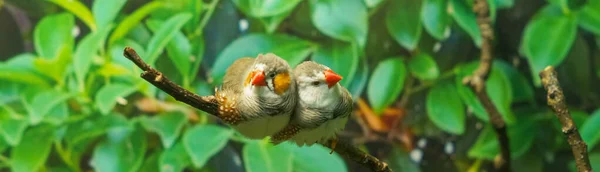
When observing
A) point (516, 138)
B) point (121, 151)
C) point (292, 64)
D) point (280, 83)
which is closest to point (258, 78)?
point (280, 83)

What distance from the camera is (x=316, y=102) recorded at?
1.39ft

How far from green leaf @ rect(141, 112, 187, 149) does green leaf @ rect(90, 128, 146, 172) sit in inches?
1.0

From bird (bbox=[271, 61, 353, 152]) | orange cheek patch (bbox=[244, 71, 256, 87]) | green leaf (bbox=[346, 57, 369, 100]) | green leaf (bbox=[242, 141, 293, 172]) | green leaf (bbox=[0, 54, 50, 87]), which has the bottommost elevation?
green leaf (bbox=[242, 141, 293, 172])

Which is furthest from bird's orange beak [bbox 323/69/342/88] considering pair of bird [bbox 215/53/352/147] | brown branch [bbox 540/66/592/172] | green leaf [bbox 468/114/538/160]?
green leaf [bbox 468/114/538/160]

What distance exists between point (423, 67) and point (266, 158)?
0.32 metres

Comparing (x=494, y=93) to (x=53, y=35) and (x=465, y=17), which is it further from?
(x=53, y=35)

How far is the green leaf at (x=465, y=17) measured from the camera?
1.01 metres

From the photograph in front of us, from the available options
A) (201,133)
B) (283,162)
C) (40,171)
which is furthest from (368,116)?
(40,171)

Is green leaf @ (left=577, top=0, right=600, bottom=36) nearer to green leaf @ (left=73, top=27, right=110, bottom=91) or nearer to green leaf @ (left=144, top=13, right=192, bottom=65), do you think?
green leaf @ (left=144, top=13, right=192, bottom=65)

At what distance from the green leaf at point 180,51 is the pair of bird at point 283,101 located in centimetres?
55

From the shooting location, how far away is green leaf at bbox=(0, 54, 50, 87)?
3.34ft

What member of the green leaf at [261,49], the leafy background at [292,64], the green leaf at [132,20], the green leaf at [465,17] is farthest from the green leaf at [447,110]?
the green leaf at [132,20]

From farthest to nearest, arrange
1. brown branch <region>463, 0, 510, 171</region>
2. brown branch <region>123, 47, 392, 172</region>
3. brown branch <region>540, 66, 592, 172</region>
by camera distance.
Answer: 1. brown branch <region>463, 0, 510, 171</region>
2. brown branch <region>540, 66, 592, 172</region>
3. brown branch <region>123, 47, 392, 172</region>

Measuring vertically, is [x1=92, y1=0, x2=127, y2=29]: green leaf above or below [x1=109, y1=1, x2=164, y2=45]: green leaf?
above
